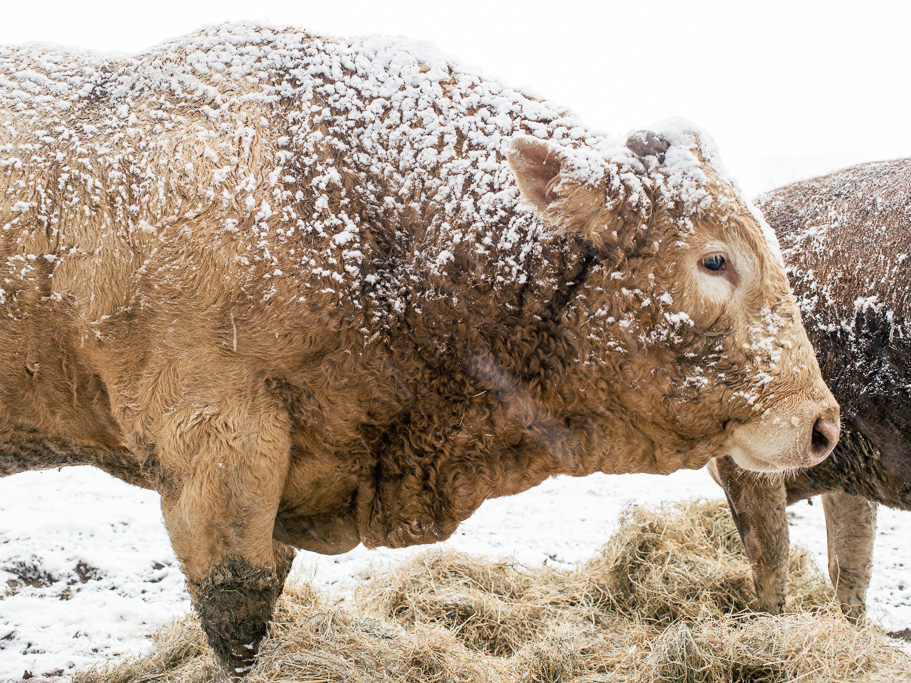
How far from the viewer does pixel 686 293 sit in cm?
247

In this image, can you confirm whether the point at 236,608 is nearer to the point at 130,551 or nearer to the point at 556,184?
the point at 556,184

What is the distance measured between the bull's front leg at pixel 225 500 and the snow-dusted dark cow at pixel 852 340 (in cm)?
227

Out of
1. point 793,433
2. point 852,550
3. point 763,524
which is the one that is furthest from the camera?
point 852,550

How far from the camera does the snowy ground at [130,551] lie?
3941mm

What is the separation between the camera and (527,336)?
8.68 feet

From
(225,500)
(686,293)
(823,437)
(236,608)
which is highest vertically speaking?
(686,293)

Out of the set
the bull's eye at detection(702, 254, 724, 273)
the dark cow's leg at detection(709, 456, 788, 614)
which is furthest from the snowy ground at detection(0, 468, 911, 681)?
the bull's eye at detection(702, 254, 724, 273)

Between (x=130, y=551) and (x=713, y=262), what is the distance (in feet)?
13.8

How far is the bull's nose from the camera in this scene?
8.25 ft

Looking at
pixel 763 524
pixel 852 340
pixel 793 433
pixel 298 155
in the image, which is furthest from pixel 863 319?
pixel 298 155

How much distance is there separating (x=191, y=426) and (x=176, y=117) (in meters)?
1.10

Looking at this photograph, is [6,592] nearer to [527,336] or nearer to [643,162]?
[527,336]

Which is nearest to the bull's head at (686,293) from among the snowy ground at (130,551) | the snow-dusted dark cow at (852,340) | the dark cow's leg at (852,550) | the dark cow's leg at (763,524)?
the snow-dusted dark cow at (852,340)

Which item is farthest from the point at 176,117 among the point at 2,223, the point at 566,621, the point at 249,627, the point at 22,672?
the point at 566,621
